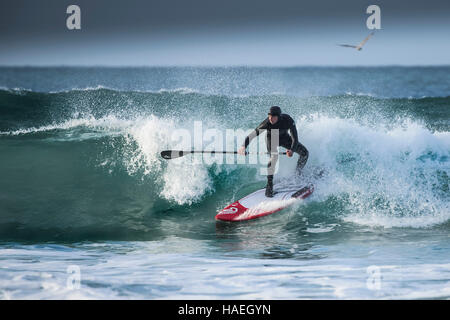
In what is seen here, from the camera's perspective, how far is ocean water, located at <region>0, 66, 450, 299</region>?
3867 mm

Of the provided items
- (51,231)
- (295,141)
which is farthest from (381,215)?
(51,231)

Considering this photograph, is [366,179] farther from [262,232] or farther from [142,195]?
[142,195]

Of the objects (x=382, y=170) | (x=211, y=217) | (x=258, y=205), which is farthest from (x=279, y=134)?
(x=382, y=170)

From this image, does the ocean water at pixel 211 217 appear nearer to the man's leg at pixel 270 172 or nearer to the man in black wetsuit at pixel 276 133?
the man's leg at pixel 270 172

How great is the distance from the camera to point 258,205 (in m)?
6.13

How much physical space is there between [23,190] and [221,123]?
15.2 ft

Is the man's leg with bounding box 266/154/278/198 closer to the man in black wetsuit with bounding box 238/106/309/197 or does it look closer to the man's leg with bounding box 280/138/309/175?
the man in black wetsuit with bounding box 238/106/309/197

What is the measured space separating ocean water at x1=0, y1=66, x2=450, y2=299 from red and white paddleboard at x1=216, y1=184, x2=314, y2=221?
117mm

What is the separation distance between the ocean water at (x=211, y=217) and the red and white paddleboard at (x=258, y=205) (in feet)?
0.38

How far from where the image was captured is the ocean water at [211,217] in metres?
3.87

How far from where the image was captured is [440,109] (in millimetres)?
14227

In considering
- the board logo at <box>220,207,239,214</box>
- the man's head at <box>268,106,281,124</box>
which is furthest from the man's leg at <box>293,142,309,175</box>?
the board logo at <box>220,207,239,214</box>

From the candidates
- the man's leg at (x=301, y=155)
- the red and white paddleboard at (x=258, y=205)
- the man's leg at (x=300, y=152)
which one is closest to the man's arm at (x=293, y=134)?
the man's leg at (x=300, y=152)

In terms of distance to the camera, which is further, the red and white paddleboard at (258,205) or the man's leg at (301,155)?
the man's leg at (301,155)
